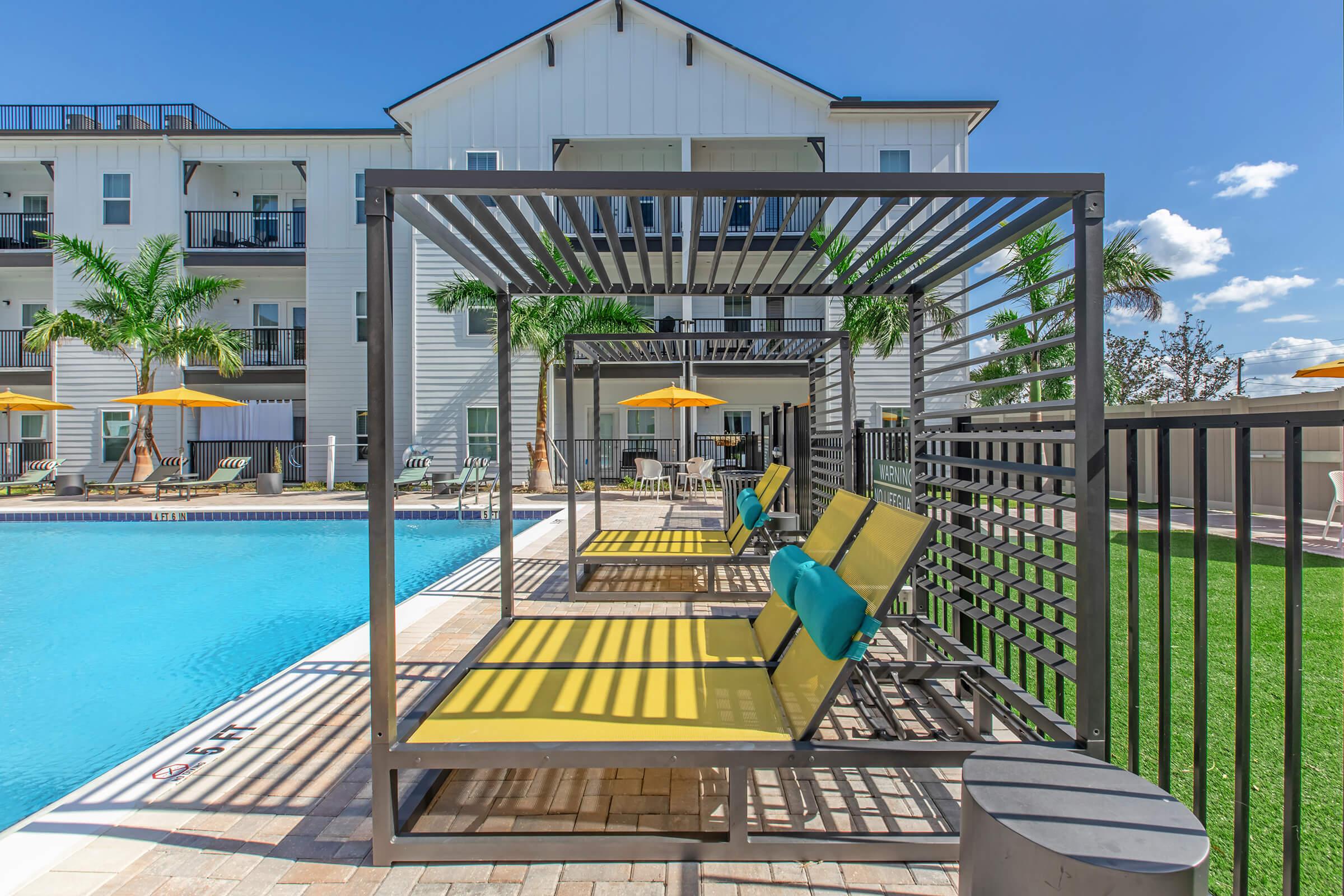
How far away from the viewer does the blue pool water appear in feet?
12.6

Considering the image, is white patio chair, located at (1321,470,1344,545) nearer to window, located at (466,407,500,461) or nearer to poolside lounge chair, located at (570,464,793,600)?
poolside lounge chair, located at (570,464,793,600)

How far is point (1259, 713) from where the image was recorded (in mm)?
3217

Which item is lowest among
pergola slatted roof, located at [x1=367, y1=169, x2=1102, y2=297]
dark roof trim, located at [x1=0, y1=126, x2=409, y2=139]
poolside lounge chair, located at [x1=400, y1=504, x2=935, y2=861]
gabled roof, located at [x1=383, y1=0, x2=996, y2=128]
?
poolside lounge chair, located at [x1=400, y1=504, x2=935, y2=861]

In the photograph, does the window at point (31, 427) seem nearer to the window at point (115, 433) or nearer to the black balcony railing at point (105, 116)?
the window at point (115, 433)

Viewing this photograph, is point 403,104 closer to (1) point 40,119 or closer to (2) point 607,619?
(1) point 40,119

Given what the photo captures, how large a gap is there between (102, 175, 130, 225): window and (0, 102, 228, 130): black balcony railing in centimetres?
194

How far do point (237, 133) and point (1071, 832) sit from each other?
69.1 feet

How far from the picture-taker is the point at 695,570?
22.3 feet

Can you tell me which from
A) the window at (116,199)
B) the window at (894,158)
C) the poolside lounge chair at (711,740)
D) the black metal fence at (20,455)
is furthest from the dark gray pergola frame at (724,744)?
the black metal fence at (20,455)

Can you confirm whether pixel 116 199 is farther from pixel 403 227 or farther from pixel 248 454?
pixel 403 227

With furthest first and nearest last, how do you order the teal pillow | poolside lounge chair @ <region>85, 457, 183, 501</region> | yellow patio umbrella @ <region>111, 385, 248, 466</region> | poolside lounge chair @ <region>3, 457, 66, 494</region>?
poolside lounge chair @ <region>3, 457, 66, 494</region> < poolside lounge chair @ <region>85, 457, 183, 501</region> < yellow patio umbrella @ <region>111, 385, 248, 466</region> < the teal pillow

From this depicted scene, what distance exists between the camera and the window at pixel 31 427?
18.6m

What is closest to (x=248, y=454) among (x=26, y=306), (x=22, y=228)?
(x=26, y=306)

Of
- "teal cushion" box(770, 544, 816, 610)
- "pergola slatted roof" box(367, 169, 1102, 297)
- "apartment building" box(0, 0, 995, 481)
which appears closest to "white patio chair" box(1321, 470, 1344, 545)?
"pergola slatted roof" box(367, 169, 1102, 297)
